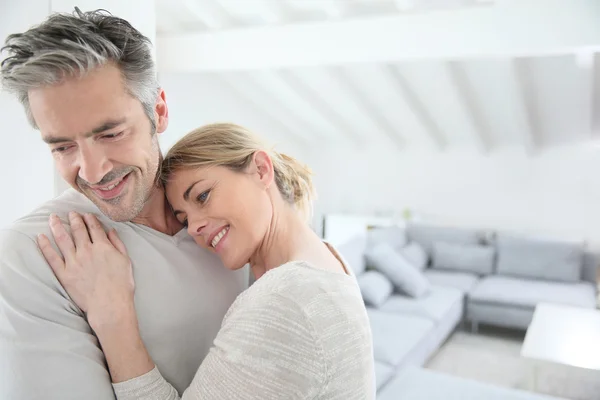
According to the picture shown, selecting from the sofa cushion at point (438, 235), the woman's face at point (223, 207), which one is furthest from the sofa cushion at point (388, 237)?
the woman's face at point (223, 207)

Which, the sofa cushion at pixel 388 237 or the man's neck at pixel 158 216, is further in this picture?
the sofa cushion at pixel 388 237

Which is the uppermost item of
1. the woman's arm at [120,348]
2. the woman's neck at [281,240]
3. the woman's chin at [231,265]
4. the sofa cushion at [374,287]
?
the woman's neck at [281,240]

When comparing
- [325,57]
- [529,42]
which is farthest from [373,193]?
[529,42]

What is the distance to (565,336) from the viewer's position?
4.04 m

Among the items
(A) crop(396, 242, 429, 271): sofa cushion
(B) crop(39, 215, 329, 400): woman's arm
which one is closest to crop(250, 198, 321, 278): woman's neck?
(B) crop(39, 215, 329, 400): woman's arm

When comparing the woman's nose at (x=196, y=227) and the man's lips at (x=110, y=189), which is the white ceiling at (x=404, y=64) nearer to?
the woman's nose at (x=196, y=227)

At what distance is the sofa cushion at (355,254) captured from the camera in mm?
4855

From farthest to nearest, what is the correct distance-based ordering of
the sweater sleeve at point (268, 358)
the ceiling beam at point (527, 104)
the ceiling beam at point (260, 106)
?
the ceiling beam at point (260, 106)
the ceiling beam at point (527, 104)
the sweater sleeve at point (268, 358)

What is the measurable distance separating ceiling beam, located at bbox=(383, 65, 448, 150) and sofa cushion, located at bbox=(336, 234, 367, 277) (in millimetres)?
1617

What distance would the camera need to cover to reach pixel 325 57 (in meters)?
4.21

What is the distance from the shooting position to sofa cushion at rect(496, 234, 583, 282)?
5.54 meters

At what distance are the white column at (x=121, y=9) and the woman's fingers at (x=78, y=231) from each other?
77 centimetres

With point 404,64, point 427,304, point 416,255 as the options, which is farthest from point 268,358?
point 416,255

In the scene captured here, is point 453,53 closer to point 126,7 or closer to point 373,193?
point 126,7
